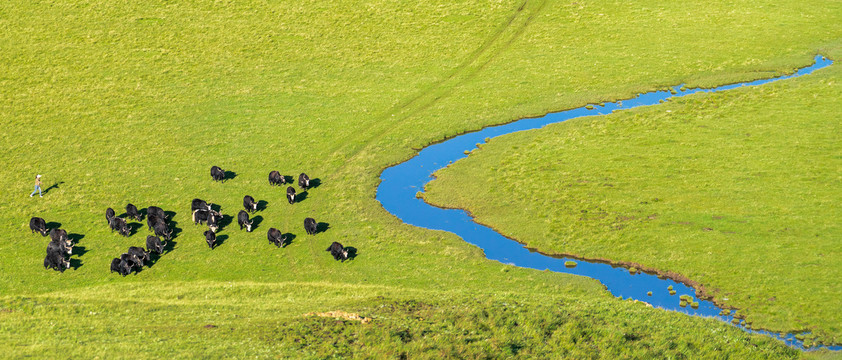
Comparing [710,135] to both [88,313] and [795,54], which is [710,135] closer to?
[795,54]

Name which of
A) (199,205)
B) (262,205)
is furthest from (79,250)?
(262,205)

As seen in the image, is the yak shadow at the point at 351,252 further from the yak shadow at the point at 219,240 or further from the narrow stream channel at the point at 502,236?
the yak shadow at the point at 219,240

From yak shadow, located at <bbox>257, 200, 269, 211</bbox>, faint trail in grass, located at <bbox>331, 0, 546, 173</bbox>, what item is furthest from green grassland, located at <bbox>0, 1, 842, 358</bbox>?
yak shadow, located at <bbox>257, 200, 269, 211</bbox>

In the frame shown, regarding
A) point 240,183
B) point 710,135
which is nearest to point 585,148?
point 710,135

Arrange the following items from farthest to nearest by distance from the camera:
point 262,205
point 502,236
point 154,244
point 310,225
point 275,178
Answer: point 275,178 → point 262,205 → point 502,236 → point 310,225 → point 154,244

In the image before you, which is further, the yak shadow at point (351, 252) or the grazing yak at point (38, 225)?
the grazing yak at point (38, 225)

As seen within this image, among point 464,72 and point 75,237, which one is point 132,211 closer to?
point 75,237

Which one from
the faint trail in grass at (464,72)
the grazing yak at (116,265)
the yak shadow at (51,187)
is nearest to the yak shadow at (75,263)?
the grazing yak at (116,265)
